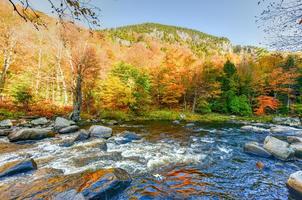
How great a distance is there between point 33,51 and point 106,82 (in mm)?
10067

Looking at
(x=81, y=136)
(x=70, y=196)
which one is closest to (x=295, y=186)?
(x=70, y=196)

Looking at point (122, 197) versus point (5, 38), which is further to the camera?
point (5, 38)

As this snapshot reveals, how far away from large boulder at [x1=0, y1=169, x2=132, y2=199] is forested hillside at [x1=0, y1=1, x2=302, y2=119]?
41.0 ft

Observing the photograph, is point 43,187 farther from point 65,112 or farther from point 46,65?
point 46,65

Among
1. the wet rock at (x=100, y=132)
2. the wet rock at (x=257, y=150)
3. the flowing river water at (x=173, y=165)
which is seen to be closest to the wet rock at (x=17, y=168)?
the flowing river water at (x=173, y=165)

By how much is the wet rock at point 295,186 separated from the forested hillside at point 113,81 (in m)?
15.1

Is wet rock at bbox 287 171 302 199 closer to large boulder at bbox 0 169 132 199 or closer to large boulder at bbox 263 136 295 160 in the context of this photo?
large boulder at bbox 263 136 295 160

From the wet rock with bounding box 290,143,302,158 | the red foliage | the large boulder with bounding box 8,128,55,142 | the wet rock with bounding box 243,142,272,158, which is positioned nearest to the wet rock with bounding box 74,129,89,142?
the large boulder with bounding box 8,128,55,142

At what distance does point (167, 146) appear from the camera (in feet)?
28.8

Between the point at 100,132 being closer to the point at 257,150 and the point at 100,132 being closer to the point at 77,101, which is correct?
the point at 77,101

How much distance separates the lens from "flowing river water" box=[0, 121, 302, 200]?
15.5 feet

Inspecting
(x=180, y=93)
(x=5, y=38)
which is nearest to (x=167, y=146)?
(x=180, y=93)

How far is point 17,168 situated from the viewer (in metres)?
5.36

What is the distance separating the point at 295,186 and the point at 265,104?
81.1ft
